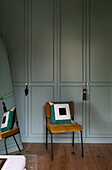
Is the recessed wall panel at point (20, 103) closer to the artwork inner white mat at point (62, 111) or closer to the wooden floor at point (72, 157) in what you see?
the wooden floor at point (72, 157)

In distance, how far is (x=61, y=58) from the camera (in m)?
2.87

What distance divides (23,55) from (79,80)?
116 centimetres

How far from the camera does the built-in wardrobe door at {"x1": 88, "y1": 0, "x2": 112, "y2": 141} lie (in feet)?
9.32

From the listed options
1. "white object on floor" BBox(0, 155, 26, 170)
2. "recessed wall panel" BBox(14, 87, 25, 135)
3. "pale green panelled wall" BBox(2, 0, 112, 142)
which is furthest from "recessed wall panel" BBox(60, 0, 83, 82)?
"white object on floor" BBox(0, 155, 26, 170)

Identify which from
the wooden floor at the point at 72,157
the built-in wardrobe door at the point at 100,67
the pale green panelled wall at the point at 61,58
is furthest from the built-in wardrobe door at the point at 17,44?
the built-in wardrobe door at the point at 100,67

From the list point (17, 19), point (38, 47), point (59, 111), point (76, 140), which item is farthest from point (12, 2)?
point (76, 140)

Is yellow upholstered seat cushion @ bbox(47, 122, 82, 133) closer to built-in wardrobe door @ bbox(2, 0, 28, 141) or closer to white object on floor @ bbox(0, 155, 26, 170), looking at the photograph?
built-in wardrobe door @ bbox(2, 0, 28, 141)

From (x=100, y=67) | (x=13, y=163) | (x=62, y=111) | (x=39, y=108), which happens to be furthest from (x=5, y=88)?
(x=13, y=163)

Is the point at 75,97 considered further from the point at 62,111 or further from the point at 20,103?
the point at 20,103

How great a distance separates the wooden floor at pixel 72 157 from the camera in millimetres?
2023

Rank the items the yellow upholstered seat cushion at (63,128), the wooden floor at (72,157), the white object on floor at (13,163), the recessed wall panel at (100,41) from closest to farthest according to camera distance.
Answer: the white object on floor at (13,163) → the wooden floor at (72,157) → the yellow upholstered seat cushion at (63,128) → the recessed wall panel at (100,41)

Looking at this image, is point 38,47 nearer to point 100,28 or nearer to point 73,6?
point 73,6

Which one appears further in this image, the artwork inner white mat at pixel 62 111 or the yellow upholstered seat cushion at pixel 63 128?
the artwork inner white mat at pixel 62 111

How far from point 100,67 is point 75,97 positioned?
735 millimetres
